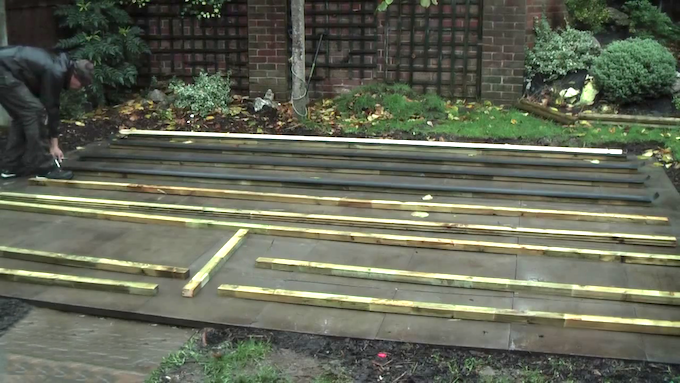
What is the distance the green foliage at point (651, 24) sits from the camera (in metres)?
11.6

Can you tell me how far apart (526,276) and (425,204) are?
166cm

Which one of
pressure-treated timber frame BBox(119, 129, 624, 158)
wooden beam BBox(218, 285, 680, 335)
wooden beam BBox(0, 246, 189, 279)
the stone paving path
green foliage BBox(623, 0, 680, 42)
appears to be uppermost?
green foliage BBox(623, 0, 680, 42)

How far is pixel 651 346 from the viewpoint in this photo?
3.90 metres

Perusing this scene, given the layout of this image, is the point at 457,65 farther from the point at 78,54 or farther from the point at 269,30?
the point at 78,54

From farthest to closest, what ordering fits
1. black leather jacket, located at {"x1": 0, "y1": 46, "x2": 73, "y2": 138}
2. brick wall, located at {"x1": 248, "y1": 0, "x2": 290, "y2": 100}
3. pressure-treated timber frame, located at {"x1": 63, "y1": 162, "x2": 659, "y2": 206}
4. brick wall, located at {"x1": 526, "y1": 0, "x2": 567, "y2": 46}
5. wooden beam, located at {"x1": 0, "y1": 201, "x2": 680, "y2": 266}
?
brick wall, located at {"x1": 248, "y1": 0, "x2": 290, "y2": 100}
brick wall, located at {"x1": 526, "y1": 0, "x2": 567, "y2": 46}
black leather jacket, located at {"x1": 0, "y1": 46, "x2": 73, "y2": 138}
pressure-treated timber frame, located at {"x1": 63, "y1": 162, "x2": 659, "y2": 206}
wooden beam, located at {"x1": 0, "y1": 201, "x2": 680, "y2": 266}

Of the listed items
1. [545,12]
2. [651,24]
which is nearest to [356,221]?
[545,12]

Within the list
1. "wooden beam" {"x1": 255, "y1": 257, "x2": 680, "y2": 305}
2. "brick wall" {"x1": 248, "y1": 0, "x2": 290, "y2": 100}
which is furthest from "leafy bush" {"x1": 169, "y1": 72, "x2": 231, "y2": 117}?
"wooden beam" {"x1": 255, "y1": 257, "x2": 680, "y2": 305}

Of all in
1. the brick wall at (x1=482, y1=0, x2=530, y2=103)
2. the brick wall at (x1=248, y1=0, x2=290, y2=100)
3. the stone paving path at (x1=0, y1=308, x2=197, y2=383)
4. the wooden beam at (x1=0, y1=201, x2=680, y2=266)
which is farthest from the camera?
the brick wall at (x1=248, y1=0, x2=290, y2=100)

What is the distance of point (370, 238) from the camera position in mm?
5492

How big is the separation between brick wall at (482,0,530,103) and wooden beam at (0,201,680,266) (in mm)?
5894

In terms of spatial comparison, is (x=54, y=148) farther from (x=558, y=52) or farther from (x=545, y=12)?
(x=545, y=12)

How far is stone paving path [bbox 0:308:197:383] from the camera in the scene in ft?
12.3

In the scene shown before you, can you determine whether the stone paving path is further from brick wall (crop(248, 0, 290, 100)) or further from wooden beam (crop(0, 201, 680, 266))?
brick wall (crop(248, 0, 290, 100))

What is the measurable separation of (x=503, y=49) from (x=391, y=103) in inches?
83.9
